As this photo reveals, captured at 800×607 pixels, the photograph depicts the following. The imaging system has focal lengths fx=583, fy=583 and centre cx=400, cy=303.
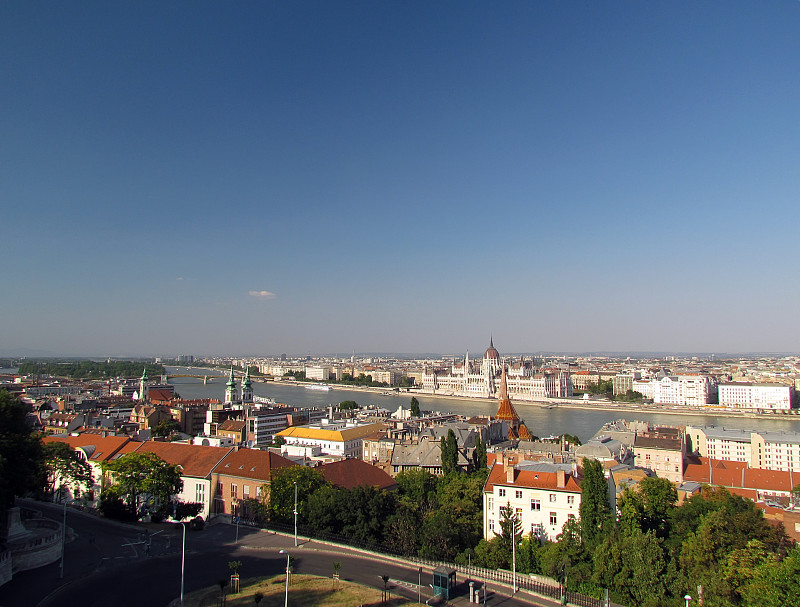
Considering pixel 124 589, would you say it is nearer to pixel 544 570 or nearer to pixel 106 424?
pixel 544 570

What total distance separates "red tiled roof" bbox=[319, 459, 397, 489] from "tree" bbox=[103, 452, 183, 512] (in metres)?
4.68

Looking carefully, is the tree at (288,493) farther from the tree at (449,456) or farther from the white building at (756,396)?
the white building at (756,396)

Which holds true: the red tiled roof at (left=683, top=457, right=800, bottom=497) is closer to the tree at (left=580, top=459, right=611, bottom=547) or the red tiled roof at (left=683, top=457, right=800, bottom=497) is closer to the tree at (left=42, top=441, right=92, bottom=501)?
the tree at (left=580, top=459, right=611, bottom=547)

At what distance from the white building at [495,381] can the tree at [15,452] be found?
73.7m

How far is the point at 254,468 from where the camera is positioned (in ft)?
58.2

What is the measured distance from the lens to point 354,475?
63.0 feet

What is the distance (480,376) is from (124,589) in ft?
275

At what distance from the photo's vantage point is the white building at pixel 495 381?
→ 84812mm

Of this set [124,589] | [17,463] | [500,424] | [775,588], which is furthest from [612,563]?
[500,424]

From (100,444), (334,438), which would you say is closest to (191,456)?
(100,444)

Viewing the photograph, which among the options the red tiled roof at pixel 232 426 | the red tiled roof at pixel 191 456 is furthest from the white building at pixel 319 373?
the red tiled roof at pixel 191 456

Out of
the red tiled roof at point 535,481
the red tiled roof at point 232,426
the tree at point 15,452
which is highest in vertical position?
the tree at point 15,452

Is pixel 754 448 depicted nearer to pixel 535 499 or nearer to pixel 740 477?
pixel 740 477

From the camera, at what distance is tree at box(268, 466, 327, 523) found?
15.2 metres
